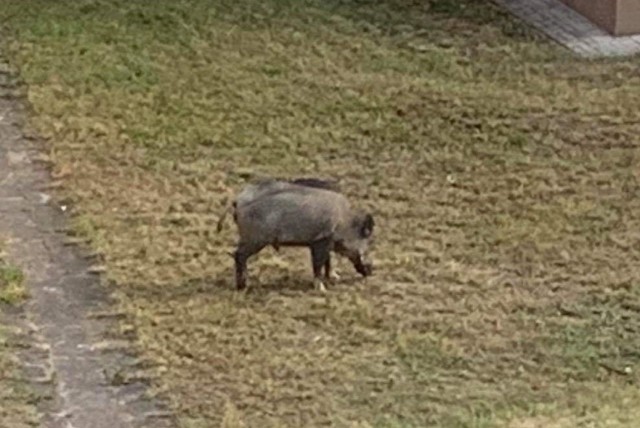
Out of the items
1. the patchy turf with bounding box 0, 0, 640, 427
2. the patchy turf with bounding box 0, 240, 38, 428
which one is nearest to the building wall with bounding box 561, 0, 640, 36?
the patchy turf with bounding box 0, 0, 640, 427

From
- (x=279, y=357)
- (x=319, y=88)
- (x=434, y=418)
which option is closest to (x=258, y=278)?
(x=279, y=357)

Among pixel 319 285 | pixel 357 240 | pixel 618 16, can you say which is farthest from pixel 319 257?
pixel 618 16

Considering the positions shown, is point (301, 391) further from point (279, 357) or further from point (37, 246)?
point (37, 246)

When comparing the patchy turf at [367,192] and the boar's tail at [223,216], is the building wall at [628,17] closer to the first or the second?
the patchy turf at [367,192]

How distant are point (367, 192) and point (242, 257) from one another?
59.7 inches

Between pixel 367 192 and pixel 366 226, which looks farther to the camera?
pixel 367 192

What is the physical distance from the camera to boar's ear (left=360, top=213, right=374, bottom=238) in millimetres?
8727

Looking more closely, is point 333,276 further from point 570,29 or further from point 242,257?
point 570,29

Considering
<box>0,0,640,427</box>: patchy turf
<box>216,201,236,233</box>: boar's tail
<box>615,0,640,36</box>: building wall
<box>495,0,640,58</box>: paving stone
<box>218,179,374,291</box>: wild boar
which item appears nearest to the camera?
<box>0,0,640,427</box>: patchy turf

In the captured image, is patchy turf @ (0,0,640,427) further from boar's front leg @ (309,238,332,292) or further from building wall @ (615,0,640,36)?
building wall @ (615,0,640,36)

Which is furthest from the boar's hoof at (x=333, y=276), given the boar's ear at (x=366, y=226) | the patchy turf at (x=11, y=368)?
the patchy turf at (x=11, y=368)

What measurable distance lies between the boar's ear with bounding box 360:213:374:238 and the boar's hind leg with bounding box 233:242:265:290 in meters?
0.53

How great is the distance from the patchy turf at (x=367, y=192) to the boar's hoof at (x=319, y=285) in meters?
0.11

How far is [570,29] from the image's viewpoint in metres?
12.5
